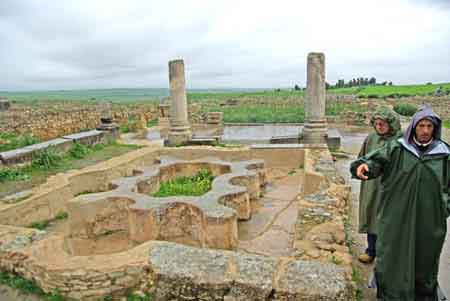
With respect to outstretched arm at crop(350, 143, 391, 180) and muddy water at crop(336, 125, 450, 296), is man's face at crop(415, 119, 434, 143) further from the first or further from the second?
muddy water at crop(336, 125, 450, 296)

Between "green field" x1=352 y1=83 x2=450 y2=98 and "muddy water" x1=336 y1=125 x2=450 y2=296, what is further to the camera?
"green field" x1=352 y1=83 x2=450 y2=98

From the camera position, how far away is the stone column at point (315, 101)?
9.26 m

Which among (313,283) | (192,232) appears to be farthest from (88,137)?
(313,283)

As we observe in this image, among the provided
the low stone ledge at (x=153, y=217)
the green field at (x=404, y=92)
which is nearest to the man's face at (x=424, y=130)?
the low stone ledge at (x=153, y=217)

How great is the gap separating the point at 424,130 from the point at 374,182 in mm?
1215

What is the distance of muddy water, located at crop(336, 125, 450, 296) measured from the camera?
11.1 ft

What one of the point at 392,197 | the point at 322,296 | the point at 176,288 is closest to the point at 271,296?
the point at 322,296

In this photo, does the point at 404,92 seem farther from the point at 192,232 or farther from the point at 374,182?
the point at 192,232

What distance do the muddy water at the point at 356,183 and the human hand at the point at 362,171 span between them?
163 centimetres

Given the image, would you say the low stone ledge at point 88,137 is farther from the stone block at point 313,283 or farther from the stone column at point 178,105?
the stone block at point 313,283

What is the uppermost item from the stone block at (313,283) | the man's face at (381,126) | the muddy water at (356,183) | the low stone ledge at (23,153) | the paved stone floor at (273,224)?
the man's face at (381,126)

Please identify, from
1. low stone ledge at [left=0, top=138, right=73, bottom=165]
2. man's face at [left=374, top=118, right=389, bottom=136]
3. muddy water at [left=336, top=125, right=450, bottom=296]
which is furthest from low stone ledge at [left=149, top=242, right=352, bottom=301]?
low stone ledge at [left=0, top=138, right=73, bottom=165]

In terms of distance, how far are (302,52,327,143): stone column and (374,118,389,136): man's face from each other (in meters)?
6.16

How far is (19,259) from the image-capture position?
3.55 meters
